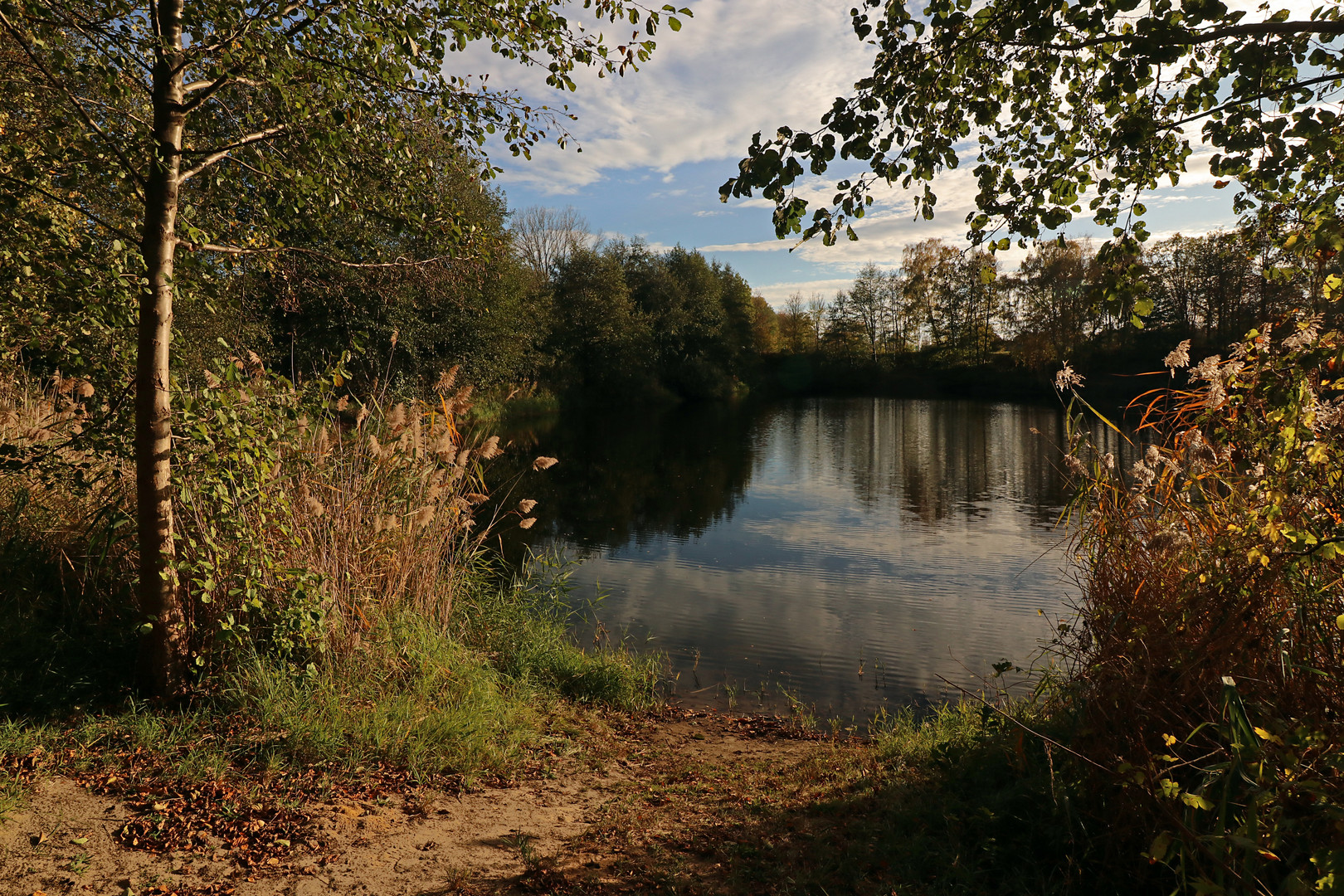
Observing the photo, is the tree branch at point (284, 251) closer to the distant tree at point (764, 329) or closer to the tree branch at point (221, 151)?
the tree branch at point (221, 151)

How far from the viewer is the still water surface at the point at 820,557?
734 centimetres

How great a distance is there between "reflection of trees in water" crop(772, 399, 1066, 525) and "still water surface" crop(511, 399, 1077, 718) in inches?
4.4

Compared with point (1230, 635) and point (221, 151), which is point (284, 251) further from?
point (1230, 635)

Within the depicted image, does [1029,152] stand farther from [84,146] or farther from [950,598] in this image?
[950,598]

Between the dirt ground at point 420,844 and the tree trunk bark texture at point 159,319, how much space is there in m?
1.16

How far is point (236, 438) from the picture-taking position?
3.66 m

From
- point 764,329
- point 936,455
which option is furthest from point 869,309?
point 936,455

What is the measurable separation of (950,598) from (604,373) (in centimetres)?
3425

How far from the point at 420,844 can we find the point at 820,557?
8993 millimetres

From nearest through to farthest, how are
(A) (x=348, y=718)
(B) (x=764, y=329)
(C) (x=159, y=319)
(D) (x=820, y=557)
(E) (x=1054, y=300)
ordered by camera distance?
(C) (x=159, y=319) < (A) (x=348, y=718) < (D) (x=820, y=557) < (E) (x=1054, y=300) < (B) (x=764, y=329)

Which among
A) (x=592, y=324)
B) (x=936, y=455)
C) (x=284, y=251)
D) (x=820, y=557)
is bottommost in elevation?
(x=820, y=557)

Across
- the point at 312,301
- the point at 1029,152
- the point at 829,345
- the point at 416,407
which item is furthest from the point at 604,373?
the point at 1029,152

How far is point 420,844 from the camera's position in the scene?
321 centimetres

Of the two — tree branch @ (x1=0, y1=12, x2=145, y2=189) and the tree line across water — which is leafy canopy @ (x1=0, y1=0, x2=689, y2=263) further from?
the tree line across water
